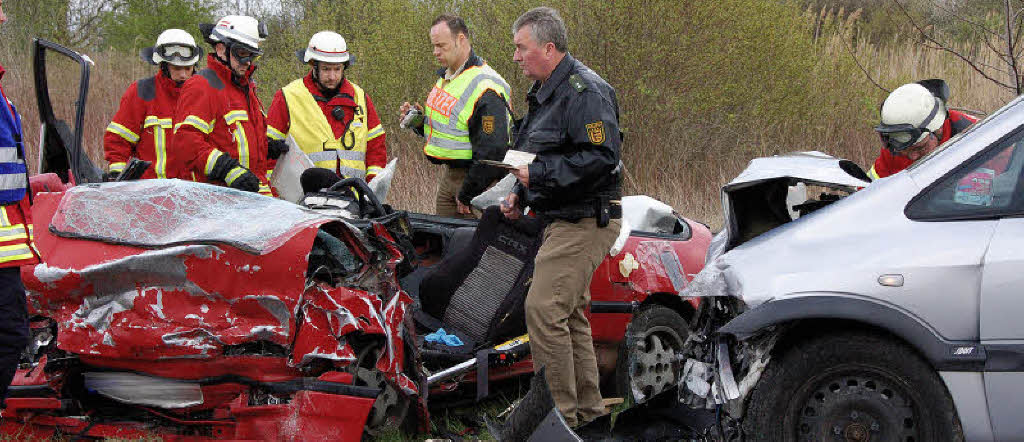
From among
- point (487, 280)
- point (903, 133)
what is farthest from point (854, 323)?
point (487, 280)

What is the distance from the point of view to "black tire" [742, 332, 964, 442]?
391 centimetres

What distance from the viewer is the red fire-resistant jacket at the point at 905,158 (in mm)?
5453

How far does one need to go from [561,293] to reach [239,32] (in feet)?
9.02

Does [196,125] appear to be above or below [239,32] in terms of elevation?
below

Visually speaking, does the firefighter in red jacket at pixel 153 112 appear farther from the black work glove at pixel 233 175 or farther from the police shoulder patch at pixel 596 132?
the police shoulder patch at pixel 596 132

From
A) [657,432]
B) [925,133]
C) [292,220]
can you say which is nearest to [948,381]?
[657,432]

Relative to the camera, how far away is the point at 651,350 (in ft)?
18.9

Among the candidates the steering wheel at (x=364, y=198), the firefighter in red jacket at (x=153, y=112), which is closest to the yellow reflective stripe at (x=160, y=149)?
the firefighter in red jacket at (x=153, y=112)

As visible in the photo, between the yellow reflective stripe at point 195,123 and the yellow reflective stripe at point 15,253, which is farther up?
the yellow reflective stripe at point 195,123

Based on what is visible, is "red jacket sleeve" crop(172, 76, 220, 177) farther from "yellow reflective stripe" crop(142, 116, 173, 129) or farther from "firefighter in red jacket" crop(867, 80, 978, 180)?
"firefighter in red jacket" crop(867, 80, 978, 180)

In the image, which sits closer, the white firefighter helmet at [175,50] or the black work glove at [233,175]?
the black work glove at [233,175]

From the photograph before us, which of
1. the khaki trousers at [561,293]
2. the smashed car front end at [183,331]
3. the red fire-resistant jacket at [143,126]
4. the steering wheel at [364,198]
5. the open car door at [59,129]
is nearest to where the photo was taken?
the smashed car front end at [183,331]

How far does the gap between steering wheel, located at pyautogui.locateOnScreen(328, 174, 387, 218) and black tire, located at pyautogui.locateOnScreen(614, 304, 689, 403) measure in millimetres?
1460

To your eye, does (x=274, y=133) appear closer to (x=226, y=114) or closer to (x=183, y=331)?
(x=226, y=114)
